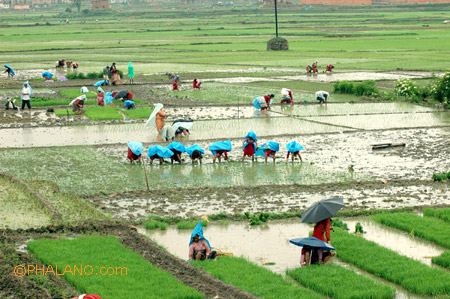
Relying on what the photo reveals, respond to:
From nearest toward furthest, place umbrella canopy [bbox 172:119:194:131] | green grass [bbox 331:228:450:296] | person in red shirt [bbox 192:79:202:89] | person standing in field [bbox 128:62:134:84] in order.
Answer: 1. green grass [bbox 331:228:450:296]
2. umbrella canopy [bbox 172:119:194:131]
3. person in red shirt [bbox 192:79:202:89]
4. person standing in field [bbox 128:62:134:84]

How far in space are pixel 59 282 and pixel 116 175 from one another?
22.2ft

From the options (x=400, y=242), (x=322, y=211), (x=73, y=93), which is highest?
(x=73, y=93)

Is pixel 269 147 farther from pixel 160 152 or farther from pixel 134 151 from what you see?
pixel 134 151

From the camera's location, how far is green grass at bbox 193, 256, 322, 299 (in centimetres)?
887

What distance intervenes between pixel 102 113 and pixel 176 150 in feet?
28.6

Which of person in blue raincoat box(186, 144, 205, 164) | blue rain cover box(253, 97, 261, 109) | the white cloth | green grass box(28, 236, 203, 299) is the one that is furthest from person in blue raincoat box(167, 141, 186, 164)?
the white cloth

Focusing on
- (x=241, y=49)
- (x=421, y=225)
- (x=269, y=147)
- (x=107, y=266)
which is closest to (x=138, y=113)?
(x=269, y=147)

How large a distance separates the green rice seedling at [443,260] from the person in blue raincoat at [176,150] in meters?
7.86

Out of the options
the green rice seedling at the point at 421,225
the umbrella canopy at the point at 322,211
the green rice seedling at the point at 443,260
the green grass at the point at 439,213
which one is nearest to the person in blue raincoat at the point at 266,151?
the green rice seedling at the point at 421,225

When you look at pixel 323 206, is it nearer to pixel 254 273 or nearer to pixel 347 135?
pixel 254 273

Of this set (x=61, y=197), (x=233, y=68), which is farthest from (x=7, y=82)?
(x=61, y=197)

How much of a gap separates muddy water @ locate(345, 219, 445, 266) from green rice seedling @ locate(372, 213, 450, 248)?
9 centimetres

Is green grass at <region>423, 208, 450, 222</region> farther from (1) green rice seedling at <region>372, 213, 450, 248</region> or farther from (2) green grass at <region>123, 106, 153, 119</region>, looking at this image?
(2) green grass at <region>123, 106, 153, 119</region>

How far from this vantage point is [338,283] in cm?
916
